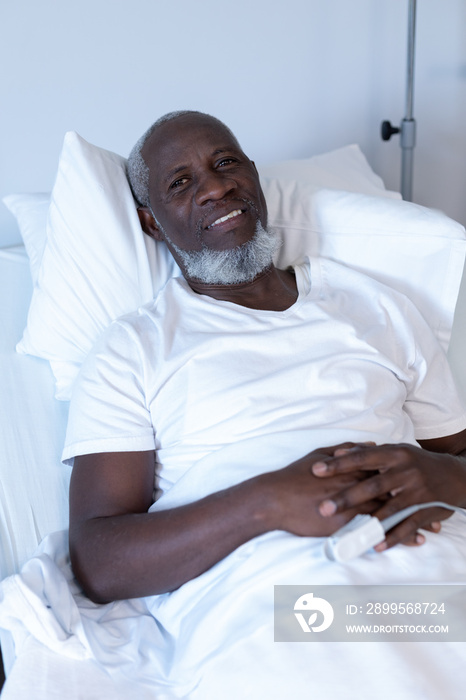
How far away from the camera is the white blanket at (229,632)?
87cm

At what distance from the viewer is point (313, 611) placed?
951 millimetres

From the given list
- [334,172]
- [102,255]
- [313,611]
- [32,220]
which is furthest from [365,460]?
[334,172]

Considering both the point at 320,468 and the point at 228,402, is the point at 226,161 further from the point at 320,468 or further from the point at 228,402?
the point at 320,468

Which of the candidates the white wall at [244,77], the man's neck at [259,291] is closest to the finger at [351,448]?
the man's neck at [259,291]

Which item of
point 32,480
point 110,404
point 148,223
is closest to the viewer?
point 110,404

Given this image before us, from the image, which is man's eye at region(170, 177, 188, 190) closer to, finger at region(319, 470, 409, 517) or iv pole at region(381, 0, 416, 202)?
finger at region(319, 470, 409, 517)

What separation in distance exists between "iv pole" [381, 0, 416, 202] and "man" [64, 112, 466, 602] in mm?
892

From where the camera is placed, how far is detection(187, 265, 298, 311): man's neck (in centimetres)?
140

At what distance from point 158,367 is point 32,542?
14.4 inches

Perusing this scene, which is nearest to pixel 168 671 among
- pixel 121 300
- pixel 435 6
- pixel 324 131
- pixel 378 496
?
pixel 378 496

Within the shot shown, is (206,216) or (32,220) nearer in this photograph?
(206,216)

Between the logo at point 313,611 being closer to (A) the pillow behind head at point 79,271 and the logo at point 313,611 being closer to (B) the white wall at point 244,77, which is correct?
(A) the pillow behind head at point 79,271

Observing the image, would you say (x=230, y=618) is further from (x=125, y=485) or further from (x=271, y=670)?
(x=125, y=485)

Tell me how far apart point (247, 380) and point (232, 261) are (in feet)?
0.92
